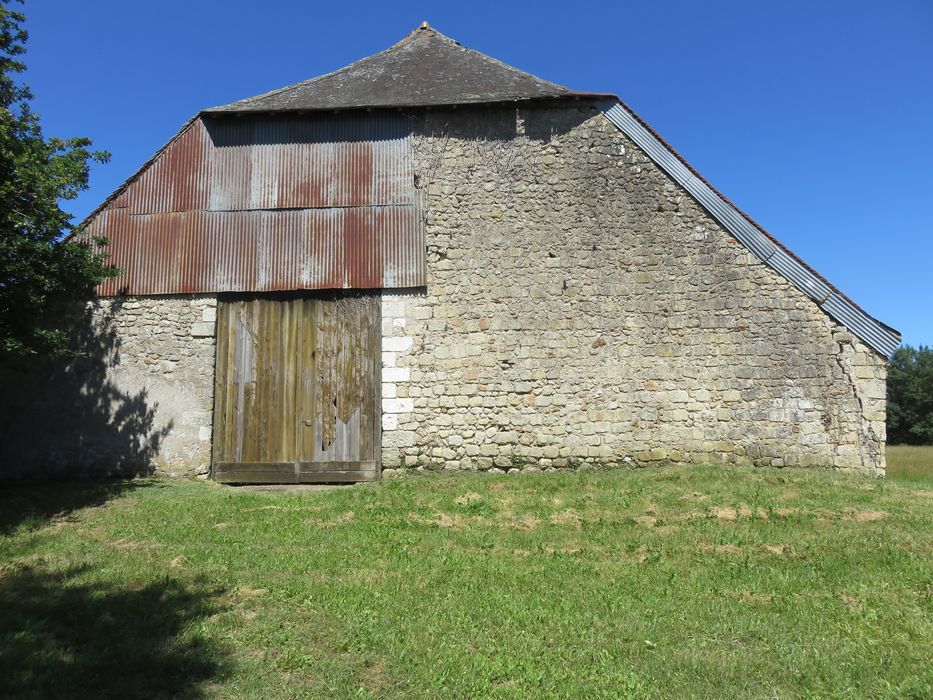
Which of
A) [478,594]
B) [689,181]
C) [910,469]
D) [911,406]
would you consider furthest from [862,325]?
[911,406]

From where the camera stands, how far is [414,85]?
11.1 m

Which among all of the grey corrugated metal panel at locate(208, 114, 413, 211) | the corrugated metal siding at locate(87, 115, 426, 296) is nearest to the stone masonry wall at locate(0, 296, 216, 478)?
the corrugated metal siding at locate(87, 115, 426, 296)

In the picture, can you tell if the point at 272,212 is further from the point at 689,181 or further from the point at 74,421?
the point at 689,181

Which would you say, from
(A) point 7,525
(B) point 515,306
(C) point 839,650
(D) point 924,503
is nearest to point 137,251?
(A) point 7,525

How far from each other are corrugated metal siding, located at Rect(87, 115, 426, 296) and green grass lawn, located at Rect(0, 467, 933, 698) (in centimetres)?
390

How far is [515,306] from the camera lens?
1019cm

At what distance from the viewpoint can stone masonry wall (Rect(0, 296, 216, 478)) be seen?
10.0m

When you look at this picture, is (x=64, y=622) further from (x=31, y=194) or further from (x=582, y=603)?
(x=31, y=194)

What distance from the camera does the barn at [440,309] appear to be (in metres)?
9.80

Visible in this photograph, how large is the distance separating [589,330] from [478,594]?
598 centimetres

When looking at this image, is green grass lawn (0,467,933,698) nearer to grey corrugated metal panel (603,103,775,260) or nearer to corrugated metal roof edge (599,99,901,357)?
corrugated metal roof edge (599,99,901,357)

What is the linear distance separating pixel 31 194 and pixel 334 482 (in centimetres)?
587

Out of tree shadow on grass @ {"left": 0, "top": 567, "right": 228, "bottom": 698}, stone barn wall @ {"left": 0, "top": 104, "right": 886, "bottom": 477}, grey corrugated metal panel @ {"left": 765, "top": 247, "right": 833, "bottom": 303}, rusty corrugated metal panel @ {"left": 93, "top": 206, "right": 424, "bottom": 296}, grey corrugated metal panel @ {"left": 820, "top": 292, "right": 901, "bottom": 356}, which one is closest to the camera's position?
tree shadow on grass @ {"left": 0, "top": 567, "right": 228, "bottom": 698}

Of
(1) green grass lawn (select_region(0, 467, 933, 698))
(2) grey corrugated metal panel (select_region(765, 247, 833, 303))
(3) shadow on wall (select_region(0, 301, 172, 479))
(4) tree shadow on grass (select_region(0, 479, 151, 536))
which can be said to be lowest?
(1) green grass lawn (select_region(0, 467, 933, 698))
